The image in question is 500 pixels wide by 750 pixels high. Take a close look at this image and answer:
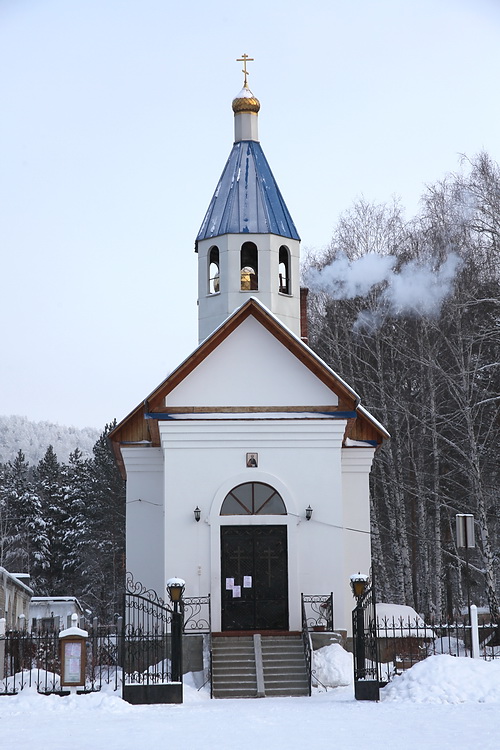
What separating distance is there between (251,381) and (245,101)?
860cm

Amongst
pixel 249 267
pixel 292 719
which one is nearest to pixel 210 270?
pixel 249 267

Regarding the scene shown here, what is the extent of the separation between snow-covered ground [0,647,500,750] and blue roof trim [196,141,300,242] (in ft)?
38.1

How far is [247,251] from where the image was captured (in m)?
24.5

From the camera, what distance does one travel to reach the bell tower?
23984mm

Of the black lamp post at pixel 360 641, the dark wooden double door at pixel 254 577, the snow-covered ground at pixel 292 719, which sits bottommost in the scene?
the snow-covered ground at pixel 292 719

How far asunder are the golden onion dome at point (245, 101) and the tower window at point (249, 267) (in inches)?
164

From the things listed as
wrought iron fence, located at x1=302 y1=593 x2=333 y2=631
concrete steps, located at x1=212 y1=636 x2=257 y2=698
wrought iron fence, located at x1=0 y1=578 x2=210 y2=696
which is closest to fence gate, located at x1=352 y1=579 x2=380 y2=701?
concrete steps, located at x1=212 y1=636 x2=257 y2=698

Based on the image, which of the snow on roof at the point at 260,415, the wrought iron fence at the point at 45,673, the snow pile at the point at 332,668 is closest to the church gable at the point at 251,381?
the snow on roof at the point at 260,415

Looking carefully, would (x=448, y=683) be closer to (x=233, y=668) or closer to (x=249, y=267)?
(x=233, y=668)

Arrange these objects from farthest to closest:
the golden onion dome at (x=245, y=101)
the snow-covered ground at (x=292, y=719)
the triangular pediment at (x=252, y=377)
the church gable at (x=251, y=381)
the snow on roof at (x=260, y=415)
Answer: the golden onion dome at (x=245, y=101)
the church gable at (x=251, y=381)
the triangular pediment at (x=252, y=377)
the snow on roof at (x=260, y=415)
the snow-covered ground at (x=292, y=719)

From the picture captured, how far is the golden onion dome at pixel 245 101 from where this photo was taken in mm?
26188

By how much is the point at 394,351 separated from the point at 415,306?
7.29 feet

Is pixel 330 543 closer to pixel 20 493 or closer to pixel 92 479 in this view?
pixel 92 479

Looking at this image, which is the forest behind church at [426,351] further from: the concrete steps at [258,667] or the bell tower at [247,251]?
the concrete steps at [258,667]
